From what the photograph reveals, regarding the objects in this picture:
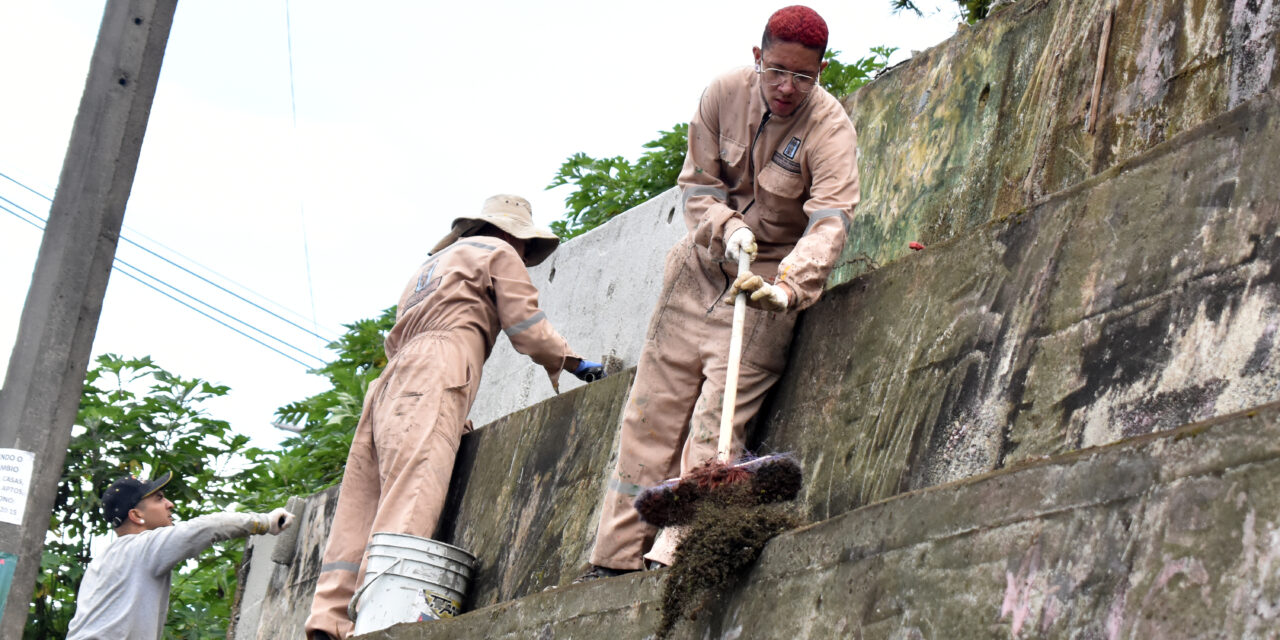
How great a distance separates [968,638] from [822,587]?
0.51 meters

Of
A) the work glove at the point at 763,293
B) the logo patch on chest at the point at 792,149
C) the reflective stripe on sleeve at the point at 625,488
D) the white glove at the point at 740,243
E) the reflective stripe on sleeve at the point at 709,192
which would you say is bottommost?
the reflective stripe on sleeve at the point at 625,488

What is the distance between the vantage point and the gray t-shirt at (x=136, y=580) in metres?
5.97

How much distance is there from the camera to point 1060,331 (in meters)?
3.79

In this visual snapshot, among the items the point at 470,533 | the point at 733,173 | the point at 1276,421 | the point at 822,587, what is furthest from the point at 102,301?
the point at 1276,421

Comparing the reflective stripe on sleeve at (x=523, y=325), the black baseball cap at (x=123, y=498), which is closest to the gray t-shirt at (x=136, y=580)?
the black baseball cap at (x=123, y=498)

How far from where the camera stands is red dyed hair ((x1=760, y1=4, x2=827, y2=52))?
4.69 m

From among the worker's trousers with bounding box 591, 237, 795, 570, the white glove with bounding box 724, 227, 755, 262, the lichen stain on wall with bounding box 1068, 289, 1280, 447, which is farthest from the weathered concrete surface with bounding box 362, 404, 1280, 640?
the white glove with bounding box 724, 227, 755, 262

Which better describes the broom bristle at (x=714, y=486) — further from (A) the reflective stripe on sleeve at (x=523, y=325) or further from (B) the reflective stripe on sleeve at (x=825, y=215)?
(A) the reflective stripe on sleeve at (x=523, y=325)

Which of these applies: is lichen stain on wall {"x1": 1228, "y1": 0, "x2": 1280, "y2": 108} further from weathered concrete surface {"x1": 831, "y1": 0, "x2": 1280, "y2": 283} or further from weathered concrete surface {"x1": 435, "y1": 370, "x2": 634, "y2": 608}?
weathered concrete surface {"x1": 435, "y1": 370, "x2": 634, "y2": 608}

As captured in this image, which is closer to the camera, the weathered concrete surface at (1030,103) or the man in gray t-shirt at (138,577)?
the weathered concrete surface at (1030,103)

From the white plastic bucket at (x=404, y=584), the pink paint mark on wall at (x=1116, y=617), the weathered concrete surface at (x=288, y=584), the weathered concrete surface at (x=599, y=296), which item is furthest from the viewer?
the weathered concrete surface at (x=288, y=584)

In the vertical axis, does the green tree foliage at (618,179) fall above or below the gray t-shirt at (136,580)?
above

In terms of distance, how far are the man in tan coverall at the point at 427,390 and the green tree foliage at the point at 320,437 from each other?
3.22m

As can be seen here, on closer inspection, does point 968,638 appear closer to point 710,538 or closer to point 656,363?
point 710,538
